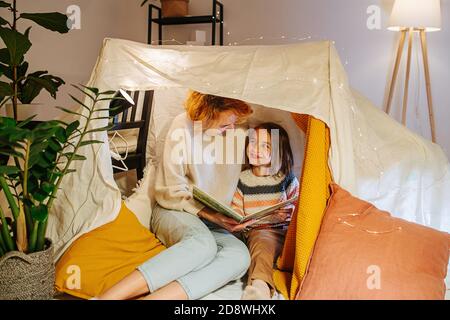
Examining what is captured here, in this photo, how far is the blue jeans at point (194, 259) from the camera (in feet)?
4.12

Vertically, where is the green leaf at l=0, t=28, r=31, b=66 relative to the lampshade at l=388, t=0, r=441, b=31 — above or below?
below

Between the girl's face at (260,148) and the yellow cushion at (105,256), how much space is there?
430 millimetres

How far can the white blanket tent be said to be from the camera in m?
1.40

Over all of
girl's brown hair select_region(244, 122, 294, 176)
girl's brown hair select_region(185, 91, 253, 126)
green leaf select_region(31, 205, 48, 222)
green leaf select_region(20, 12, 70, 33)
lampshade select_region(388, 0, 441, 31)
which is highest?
lampshade select_region(388, 0, 441, 31)

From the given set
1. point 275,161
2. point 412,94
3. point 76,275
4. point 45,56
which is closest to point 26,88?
point 76,275

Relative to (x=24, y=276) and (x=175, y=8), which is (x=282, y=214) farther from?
(x=175, y=8)

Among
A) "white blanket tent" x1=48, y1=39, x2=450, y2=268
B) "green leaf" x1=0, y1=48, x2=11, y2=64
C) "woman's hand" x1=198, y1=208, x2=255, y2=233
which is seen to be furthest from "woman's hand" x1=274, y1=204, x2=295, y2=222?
"green leaf" x1=0, y1=48, x2=11, y2=64

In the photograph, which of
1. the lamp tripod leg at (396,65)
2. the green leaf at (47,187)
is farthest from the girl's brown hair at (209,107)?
the lamp tripod leg at (396,65)

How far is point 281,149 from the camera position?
1.68 metres

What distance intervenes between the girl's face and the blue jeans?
29cm

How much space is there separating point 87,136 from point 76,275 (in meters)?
0.43

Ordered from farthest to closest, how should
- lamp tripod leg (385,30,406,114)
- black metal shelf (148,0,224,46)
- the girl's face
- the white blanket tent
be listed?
black metal shelf (148,0,224,46) → lamp tripod leg (385,30,406,114) → the girl's face → the white blanket tent

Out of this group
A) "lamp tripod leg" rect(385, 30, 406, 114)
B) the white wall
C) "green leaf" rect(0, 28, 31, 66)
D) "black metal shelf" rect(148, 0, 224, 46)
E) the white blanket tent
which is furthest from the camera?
"black metal shelf" rect(148, 0, 224, 46)

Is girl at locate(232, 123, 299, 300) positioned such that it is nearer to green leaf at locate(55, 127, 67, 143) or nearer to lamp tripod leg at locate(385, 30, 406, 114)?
green leaf at locate(55, 127, 67, 143)
